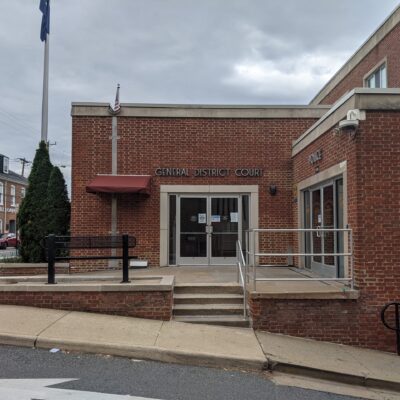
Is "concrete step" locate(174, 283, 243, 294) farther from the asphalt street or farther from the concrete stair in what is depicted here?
the asphalt street

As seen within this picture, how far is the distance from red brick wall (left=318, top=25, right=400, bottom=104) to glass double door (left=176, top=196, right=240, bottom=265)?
6.87m

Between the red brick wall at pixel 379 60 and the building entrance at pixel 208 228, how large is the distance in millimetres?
6744

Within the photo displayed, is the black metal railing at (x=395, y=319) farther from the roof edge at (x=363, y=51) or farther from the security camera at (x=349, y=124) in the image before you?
the roof edge at (x=363, y=51)

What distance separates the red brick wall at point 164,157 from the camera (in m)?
12.2

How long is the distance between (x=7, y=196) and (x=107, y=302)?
152ft

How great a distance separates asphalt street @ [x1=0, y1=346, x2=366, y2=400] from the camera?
4.76 meters

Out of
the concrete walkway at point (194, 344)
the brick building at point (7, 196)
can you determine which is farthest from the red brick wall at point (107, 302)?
the brick building at point (7, 196)

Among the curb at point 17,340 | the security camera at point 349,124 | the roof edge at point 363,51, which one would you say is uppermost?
the roof edge at point 363,51

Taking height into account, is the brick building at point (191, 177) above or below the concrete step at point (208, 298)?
above

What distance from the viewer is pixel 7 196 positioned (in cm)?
4947

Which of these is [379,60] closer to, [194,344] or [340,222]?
[340,222]

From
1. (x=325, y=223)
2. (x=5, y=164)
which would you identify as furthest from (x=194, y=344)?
(x=5, y=164)

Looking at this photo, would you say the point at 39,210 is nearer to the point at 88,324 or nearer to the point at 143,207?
the point at 143,207

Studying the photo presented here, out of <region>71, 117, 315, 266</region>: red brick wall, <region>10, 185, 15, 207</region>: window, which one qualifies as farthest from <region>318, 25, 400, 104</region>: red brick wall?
<region>10, 185, 15, 207</region>: window
